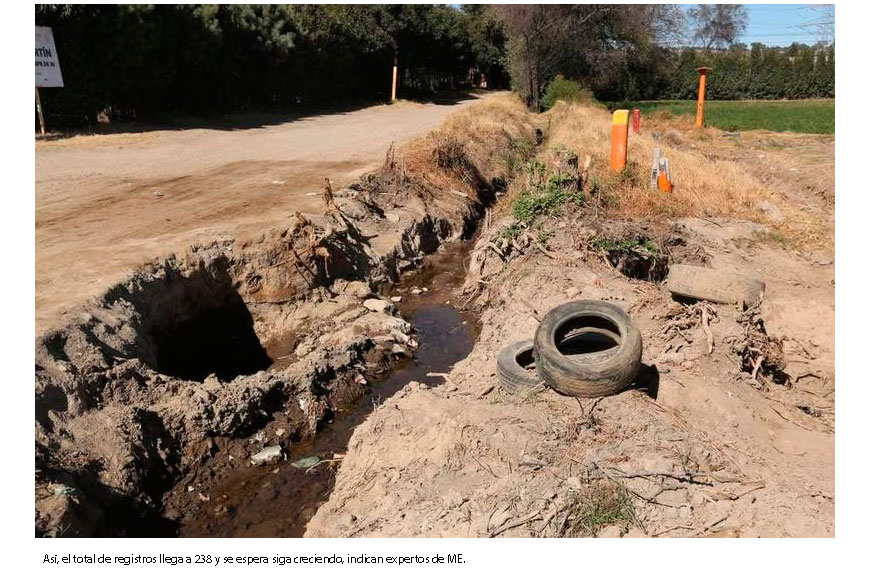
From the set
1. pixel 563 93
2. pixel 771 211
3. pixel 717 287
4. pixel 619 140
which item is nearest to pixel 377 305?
pixel 717 287

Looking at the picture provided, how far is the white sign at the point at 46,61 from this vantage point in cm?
1766

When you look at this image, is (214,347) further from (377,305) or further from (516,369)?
(516,369)

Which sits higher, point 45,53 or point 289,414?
point 45,53

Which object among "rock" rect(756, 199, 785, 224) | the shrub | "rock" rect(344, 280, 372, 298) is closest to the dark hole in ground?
"rock" rect(344, 280, 372, 298)

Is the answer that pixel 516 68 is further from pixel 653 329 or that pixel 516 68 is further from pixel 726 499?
pixel 726 499

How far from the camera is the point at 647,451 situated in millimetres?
5613

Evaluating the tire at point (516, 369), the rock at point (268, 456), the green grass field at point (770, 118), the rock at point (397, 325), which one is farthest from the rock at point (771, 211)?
the green grass field at point (770, 118)

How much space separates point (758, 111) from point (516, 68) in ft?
45.3

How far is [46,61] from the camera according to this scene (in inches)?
719

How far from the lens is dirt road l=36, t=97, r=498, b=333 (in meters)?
8.94

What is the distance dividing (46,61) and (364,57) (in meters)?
20.1

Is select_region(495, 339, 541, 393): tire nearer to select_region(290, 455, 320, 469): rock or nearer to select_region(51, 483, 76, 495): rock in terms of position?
select_region(290, 455, 320, 469): rock

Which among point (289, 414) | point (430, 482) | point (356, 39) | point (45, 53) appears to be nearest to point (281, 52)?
point (356, 39)
